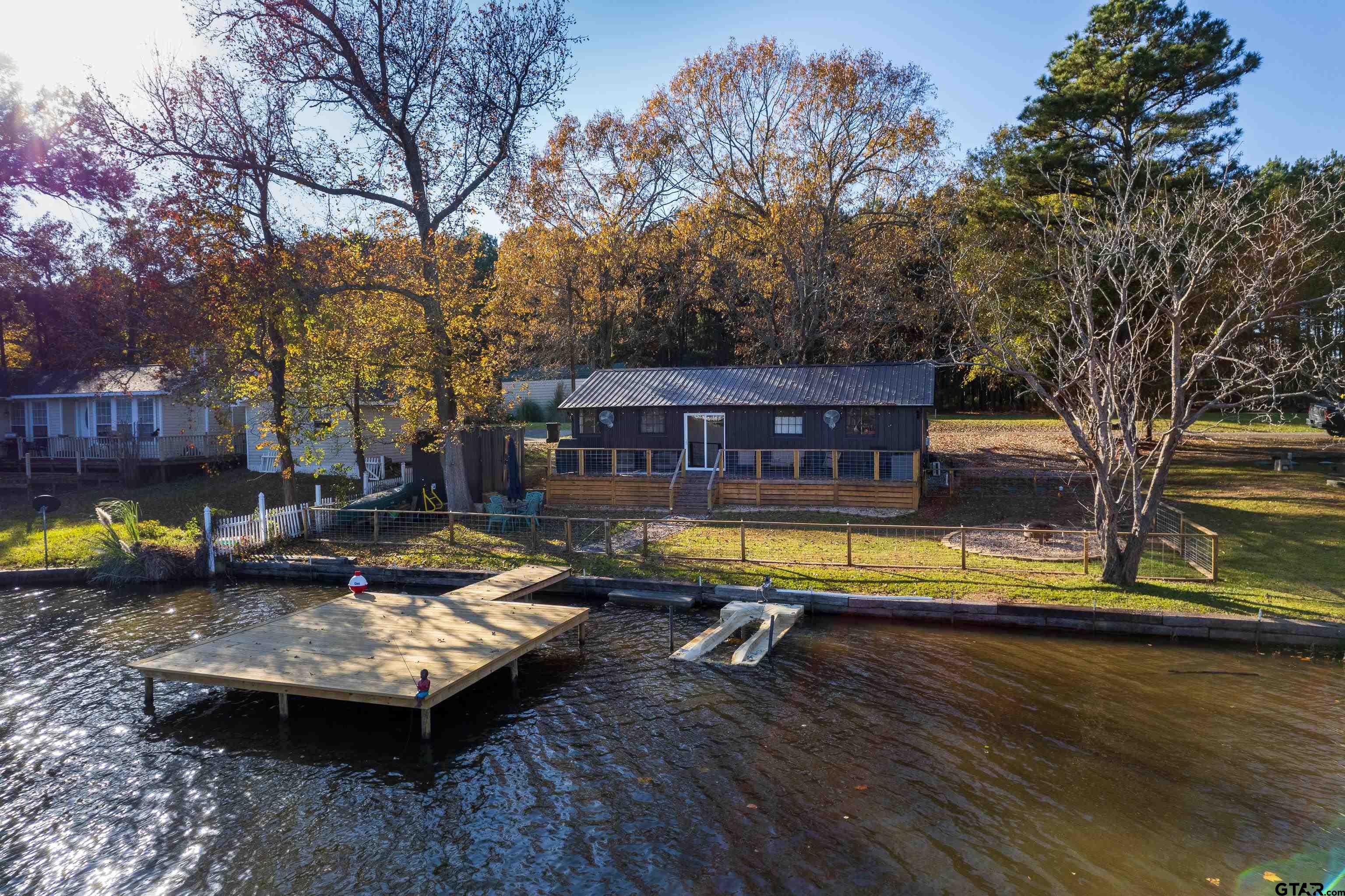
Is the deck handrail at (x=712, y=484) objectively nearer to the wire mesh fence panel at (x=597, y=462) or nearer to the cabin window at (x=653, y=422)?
the cabin window at (x=653, y=422)

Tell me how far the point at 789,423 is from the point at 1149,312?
1100 cm

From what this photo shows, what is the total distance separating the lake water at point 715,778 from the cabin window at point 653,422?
13456 mm

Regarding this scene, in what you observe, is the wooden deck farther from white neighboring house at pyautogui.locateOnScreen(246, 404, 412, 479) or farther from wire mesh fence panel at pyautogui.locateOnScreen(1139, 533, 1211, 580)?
white neighboring house at pyautogui.locateOnScreen(246, 404, 412, 479)

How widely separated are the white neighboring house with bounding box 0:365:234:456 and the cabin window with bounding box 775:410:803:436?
2150 centimetres

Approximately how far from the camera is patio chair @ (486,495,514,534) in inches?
757

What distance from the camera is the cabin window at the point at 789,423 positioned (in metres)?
24.2

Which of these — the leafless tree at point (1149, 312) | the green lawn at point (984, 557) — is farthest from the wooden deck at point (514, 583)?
the leafless tree at point (1149, 312)

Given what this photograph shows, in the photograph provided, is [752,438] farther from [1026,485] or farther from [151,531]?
[151,531]

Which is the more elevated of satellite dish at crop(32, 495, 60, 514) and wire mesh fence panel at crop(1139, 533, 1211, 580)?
satellite dish at crop(32, 495, 60, 514)

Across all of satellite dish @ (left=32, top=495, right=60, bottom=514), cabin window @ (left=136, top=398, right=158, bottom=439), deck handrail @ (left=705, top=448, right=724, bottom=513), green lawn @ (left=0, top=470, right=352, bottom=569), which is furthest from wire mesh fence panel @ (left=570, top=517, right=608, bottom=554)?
cabin window @ (left=136, top=398, right=158, bottom=439)

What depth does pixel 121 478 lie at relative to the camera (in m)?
28.5

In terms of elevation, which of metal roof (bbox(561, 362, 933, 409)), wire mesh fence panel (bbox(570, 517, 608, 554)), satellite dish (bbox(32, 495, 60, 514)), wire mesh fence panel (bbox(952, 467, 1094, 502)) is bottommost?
wire mesh fence panel (bbox(570, 517, 608, 554))

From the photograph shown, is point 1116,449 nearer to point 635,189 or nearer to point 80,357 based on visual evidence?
point 635,189

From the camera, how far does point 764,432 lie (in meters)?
24.5
